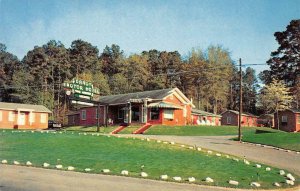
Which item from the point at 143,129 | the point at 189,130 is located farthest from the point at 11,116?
the point at 189,130

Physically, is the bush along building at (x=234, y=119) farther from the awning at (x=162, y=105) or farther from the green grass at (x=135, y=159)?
the green grass at (x=135, y=159)

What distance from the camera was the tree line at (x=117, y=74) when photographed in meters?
51.8

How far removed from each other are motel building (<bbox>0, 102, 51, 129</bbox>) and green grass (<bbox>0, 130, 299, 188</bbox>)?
29.3 meters

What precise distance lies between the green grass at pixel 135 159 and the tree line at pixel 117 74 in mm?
26675

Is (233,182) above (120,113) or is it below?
below

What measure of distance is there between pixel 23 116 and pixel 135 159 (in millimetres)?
39909

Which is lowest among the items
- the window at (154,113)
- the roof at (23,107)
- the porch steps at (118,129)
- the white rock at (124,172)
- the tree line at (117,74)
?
the white rock at (124,172)

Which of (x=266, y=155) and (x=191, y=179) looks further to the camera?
(x=266, y=155)

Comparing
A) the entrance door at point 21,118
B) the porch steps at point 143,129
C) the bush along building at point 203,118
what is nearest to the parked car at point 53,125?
the entrance door at point 21,118

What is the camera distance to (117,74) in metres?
77.7

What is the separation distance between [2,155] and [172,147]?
34.2 feet

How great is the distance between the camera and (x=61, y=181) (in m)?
12.7

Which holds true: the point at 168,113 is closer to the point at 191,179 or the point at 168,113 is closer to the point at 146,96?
the point at 146,96

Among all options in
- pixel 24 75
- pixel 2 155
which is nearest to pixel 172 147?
pixel 2 155
